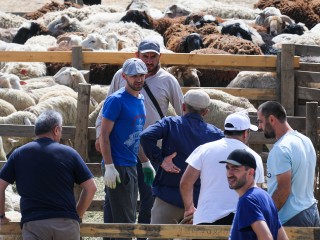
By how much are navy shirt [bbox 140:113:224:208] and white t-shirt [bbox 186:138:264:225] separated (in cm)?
68

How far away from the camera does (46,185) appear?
7496 mm

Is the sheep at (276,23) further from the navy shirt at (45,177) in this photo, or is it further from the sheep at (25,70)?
the navy shirt at (45,177)

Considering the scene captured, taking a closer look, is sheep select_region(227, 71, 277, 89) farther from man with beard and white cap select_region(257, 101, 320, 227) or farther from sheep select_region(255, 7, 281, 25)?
sheep select_region(255, 7, 281, 25)

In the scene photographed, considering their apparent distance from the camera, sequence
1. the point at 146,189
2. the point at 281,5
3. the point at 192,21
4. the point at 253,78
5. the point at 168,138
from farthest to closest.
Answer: the point at 281,5 → the point at 192,21 → the point at 253,78 → the point at 146,189 → the point at 168,138

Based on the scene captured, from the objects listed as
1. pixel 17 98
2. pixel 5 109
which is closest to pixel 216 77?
pixel 17 98

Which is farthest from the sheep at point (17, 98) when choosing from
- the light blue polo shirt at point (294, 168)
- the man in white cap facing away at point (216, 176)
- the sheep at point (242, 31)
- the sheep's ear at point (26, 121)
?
the light blue polo shirt at point (294, 168)

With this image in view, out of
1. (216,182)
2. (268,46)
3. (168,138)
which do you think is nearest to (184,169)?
(168,138)

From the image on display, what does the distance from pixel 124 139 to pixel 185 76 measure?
9.60m

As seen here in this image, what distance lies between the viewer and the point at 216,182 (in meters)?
7.62

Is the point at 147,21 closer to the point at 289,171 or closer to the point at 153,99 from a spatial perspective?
the point at 153,99

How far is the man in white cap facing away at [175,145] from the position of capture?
8.35m

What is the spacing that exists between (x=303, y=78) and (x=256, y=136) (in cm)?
578

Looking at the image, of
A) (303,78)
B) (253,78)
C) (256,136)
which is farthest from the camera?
(253,78)

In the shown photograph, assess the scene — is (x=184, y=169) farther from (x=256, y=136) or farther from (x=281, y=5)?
(x=281, y=5)
